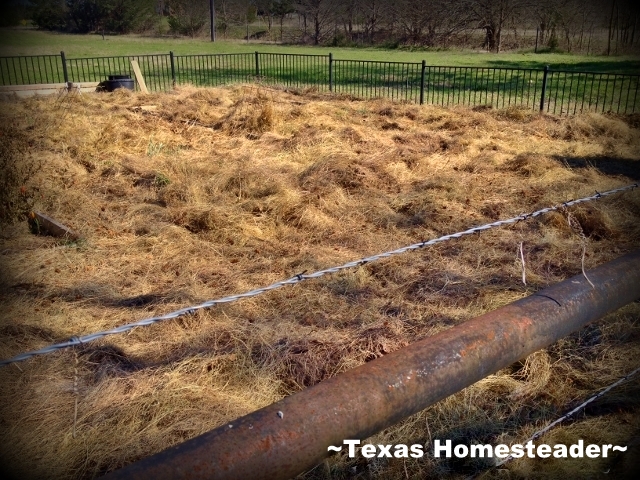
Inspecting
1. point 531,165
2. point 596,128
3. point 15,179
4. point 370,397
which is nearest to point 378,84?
point 596,128

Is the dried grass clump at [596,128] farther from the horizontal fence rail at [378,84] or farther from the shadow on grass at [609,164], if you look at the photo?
the horizontal fence rail at [378,84]

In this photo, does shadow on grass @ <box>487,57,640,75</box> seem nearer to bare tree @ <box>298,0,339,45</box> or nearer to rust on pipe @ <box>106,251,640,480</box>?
rust on pipe @ <box>106,251,640,480</box>

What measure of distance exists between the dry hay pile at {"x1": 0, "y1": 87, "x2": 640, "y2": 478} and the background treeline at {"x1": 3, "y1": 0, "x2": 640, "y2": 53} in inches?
728

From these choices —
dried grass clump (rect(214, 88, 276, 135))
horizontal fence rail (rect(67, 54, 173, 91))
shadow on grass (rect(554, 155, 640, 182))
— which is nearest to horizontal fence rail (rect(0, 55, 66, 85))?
horizontal fence rail (rect(67, 54, 173, 91))

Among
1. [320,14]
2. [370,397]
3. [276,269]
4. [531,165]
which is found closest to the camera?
[370,397]

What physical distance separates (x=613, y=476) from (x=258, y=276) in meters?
3.19

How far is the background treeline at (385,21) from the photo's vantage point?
2912cm

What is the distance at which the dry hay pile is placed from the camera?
3.12 m

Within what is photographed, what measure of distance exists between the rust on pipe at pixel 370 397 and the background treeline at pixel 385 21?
26.4 meters

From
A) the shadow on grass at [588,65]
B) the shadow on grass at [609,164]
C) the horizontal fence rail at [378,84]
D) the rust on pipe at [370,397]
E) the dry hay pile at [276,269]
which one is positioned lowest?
the shadow on grass at [609,164]

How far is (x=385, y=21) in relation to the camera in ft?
127

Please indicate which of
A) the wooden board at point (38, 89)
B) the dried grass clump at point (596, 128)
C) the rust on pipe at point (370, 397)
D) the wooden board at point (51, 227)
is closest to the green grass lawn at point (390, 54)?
the wooden board at point (38, 89)

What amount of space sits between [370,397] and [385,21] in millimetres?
40443

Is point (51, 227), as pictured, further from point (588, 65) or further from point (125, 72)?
point (588, 65)
